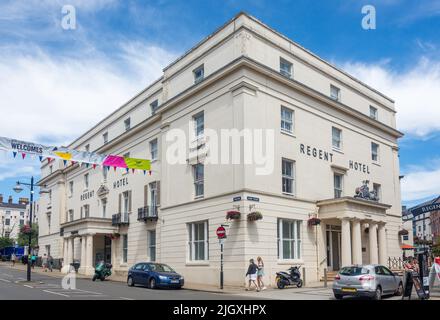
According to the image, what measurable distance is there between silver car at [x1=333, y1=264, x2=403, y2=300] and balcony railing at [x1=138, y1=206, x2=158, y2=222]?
1665 cm

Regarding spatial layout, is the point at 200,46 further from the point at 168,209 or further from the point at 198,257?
the point at 198,257

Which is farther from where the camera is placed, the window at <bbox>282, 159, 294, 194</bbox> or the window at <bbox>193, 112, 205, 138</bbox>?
the window at <bbox>193, 112, 205, 138</bbox>

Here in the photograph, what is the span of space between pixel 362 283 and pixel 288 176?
1094 centimetres

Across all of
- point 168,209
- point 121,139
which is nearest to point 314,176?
point 168,209

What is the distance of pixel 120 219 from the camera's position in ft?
127

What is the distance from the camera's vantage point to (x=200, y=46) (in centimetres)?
3131

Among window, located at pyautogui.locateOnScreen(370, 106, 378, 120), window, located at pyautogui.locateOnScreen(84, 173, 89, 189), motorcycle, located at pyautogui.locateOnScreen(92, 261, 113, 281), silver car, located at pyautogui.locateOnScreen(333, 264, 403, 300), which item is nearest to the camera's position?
silver car, located at pyautogui.locateOnScreen(333, 264, 403, 300)

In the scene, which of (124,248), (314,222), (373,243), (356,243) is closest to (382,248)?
(373,243)

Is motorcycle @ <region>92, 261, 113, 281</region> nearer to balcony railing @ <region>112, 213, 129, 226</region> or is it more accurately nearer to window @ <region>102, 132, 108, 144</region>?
balcony railing @ <region>112, 213, 129, 226</region>

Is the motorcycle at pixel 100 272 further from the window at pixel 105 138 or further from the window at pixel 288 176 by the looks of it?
the window at pixel 105 138

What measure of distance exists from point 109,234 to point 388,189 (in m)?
22.5

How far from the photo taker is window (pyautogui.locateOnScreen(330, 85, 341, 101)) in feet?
111

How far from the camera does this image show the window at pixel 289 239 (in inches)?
1089

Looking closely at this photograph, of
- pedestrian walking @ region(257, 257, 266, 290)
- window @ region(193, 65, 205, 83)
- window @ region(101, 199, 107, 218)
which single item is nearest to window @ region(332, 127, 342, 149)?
window @ region(193, 65, 205, 83)
